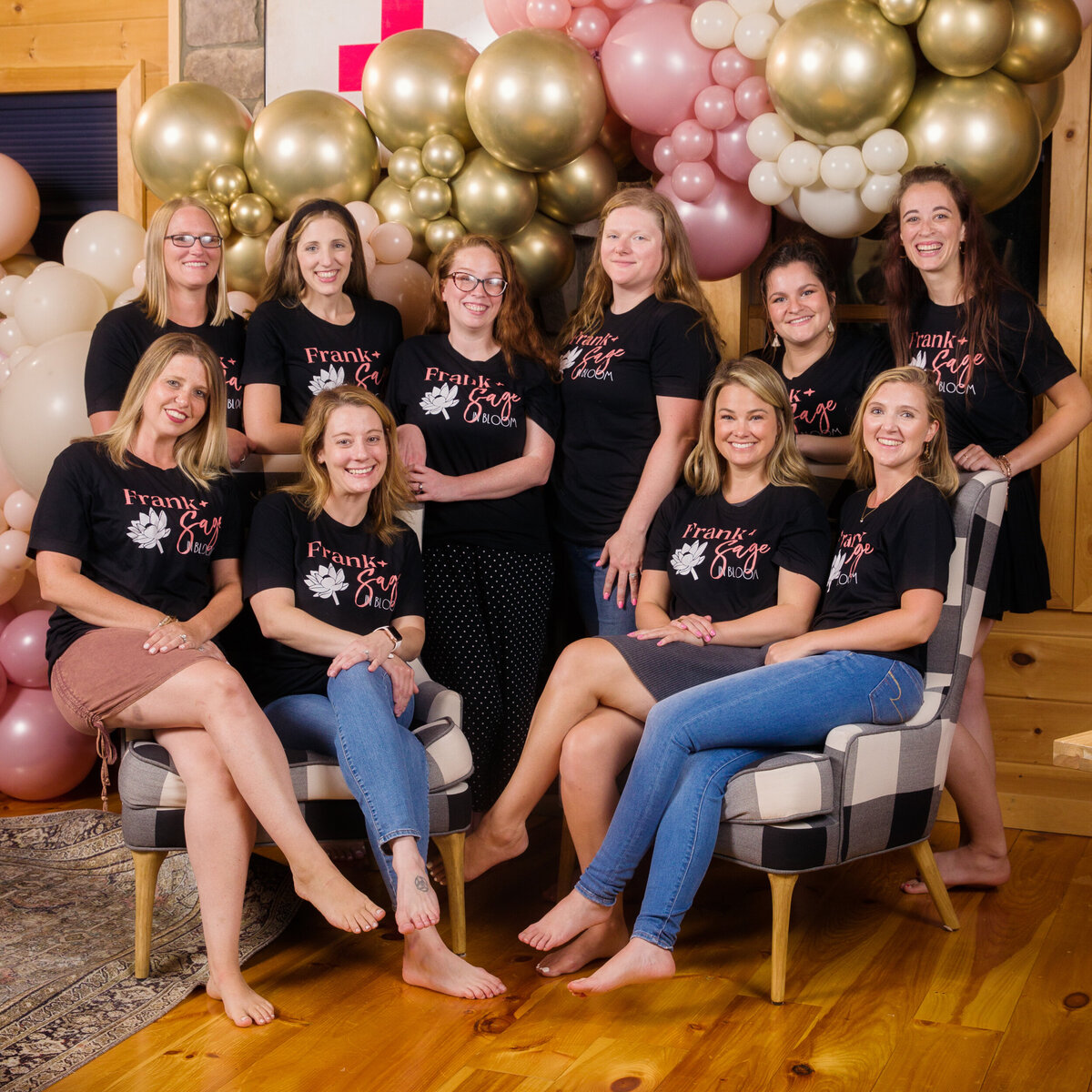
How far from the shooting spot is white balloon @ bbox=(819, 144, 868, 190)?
2.56 meters

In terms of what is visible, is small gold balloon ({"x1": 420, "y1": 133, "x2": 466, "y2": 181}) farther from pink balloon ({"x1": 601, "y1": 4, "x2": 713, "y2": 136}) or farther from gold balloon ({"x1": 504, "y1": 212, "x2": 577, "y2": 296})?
pink balloon ({"x1": 601, "y1": 4, "x2": 713, "y2": 136})

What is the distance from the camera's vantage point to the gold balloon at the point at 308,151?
2.88 metres

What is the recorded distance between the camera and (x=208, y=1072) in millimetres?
1873

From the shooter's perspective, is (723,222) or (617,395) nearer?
(617,395)

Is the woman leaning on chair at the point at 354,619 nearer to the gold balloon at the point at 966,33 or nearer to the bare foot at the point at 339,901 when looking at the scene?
the bare foot at the point at 339,901

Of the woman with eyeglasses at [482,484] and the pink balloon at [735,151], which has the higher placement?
the pink balloon at [735,151]

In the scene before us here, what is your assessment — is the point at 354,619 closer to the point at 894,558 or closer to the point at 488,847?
the point at 488,847

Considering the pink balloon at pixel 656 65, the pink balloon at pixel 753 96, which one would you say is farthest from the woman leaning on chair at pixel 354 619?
the pink balloon at pixel 753 96

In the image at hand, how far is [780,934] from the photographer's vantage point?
6.98 ft

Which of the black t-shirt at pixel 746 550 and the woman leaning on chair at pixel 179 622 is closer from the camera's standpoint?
the woman leaning on chair at pixel 179 622

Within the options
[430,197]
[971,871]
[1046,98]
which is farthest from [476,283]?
[971,871]

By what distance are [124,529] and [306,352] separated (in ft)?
1.97

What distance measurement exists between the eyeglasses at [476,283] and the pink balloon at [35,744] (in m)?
1.51

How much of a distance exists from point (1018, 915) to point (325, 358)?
6.04ft
